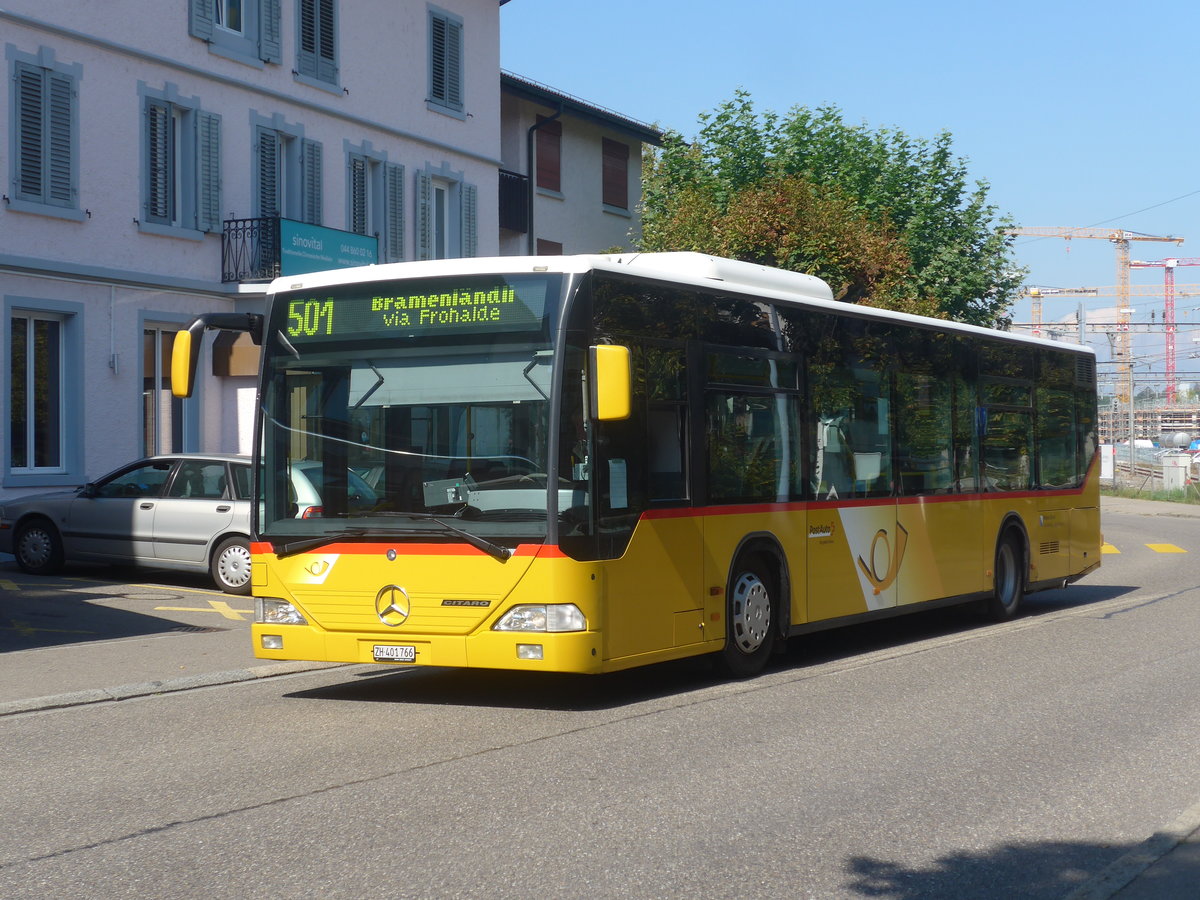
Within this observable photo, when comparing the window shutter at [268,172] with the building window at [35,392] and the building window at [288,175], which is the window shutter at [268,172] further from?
the building window at [35,392]

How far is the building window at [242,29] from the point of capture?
2377cm

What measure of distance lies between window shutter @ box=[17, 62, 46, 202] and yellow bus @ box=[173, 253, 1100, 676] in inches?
485

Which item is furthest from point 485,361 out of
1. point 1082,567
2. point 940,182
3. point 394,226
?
point 940,182

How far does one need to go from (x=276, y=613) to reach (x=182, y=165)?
50.3ft

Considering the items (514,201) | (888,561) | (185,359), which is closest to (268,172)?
(514,201)

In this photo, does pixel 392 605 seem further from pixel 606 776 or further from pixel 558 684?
pixel 606 776

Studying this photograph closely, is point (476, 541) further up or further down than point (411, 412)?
further down

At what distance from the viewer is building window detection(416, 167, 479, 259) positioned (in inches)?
1150

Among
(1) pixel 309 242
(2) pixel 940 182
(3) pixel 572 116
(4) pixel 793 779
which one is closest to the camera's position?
(4) pixel 793 779

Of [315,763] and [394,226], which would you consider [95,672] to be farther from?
[394,226]

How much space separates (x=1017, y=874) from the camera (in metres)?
5.66

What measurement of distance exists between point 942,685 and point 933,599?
11.4 feet

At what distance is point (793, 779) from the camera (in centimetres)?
729

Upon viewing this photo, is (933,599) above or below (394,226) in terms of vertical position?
below
